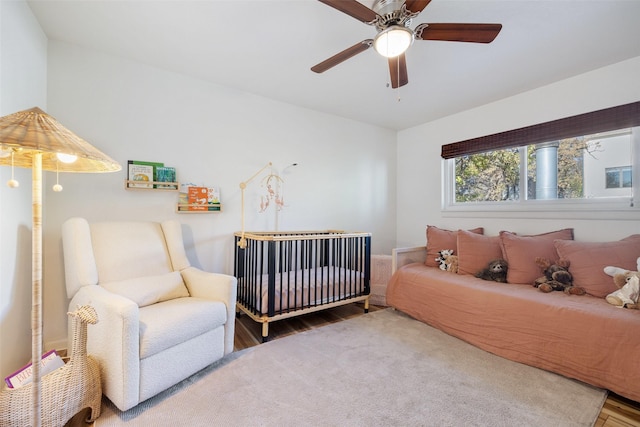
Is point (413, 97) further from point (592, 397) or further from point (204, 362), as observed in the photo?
point (204, 362)

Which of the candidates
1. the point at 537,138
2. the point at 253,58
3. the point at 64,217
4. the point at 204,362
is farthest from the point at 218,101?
the point at 537,138

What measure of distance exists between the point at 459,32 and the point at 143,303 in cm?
250

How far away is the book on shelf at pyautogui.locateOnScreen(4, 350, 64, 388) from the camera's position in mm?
1212

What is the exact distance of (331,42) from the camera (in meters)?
1.97

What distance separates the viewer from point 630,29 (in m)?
1.81

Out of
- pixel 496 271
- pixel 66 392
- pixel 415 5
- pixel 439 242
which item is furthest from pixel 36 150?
pixel 439 242

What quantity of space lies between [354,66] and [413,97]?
0.94 meters

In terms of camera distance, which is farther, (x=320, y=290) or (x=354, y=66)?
(x=320, y=290)

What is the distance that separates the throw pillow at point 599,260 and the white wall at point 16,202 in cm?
372

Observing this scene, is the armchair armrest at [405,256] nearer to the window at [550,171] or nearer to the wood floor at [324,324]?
the wood floor at [324,324]

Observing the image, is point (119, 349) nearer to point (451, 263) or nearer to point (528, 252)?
point (451, 263)

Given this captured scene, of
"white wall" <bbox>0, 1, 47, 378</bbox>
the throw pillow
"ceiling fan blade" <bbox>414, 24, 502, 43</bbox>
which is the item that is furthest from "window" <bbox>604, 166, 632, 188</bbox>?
"white wall" <bbox>0, 1, 47, 378</bbox>

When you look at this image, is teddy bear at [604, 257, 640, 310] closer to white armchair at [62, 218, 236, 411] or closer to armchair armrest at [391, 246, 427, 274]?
armchair armrest at [391, 246, 427, 274]

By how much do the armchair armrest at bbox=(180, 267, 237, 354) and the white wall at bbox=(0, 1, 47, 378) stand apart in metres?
0.90
